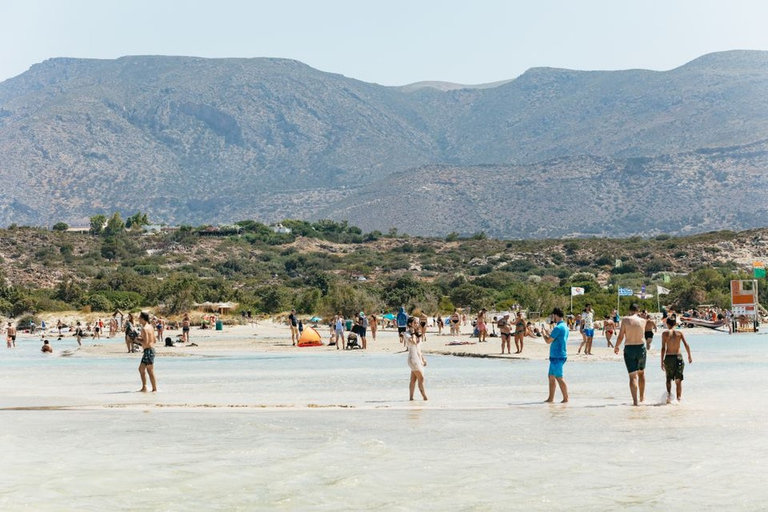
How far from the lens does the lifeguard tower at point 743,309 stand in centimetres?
5003

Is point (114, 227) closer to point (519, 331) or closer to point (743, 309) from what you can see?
point (743, 309)

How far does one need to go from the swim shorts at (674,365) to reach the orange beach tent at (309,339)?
2357 cm

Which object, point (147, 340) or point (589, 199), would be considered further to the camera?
point (589, 199)

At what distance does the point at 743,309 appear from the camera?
168 feet

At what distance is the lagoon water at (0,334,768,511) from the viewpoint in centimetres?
1070

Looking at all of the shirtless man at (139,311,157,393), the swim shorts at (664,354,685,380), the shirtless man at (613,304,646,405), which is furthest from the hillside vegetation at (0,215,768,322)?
the shirtless man at (613,304,646,405)

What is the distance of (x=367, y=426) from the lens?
50.4 ft

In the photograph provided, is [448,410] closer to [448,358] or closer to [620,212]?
[448,358]

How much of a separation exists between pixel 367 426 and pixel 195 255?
94856 millimetres

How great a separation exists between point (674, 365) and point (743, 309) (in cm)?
3597

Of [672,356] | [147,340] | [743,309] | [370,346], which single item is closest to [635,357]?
[672,356]

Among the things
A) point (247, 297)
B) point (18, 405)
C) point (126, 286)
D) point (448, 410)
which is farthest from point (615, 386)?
point (126, 286)

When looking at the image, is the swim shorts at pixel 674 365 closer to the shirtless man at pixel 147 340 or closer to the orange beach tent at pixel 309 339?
the shirtless man at pixel 147 340

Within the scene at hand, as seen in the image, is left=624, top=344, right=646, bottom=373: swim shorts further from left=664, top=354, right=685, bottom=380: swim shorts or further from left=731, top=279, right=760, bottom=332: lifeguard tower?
left=731, top=279, right=760, bottom=332: lifeguard tower
